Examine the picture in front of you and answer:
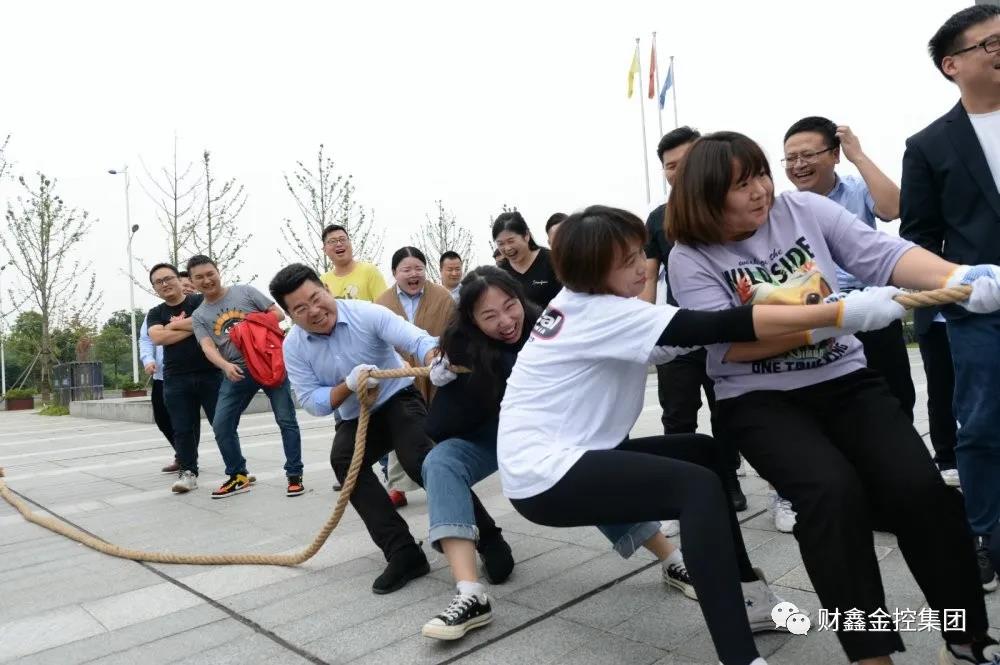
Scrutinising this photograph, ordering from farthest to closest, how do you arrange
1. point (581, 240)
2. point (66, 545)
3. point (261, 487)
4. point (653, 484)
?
point (261, 487)
point (66, 545)
point (581, 240)
point (653, 484)

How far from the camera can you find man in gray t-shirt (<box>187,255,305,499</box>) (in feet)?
16.5

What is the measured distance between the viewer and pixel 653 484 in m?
1.87

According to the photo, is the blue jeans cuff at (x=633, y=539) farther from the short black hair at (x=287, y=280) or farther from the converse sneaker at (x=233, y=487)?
the converse sneaker at (x=233, y=487)

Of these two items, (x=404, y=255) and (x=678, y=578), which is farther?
(x=404, y=255)

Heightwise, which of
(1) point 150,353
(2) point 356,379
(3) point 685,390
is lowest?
(3) point 685,390

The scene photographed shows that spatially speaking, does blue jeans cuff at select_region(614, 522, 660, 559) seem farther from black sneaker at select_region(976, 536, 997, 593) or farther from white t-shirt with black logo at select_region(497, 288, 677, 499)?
black sneaker at select_region(976, 536, 997, 593)

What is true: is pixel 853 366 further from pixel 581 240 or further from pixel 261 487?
pixel 261 487

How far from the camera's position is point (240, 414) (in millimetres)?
5047

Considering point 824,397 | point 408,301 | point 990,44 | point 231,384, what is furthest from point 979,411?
point 231,384

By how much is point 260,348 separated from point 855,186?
12.0 feet

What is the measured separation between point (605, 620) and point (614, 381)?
2.69 ft

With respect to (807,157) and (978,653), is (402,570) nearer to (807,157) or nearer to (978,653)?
(978,653)

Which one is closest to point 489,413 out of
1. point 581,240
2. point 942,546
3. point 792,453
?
point 581,240

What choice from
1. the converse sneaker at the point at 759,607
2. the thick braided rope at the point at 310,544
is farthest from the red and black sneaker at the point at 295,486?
the converse sneaker at the point at 759,607
